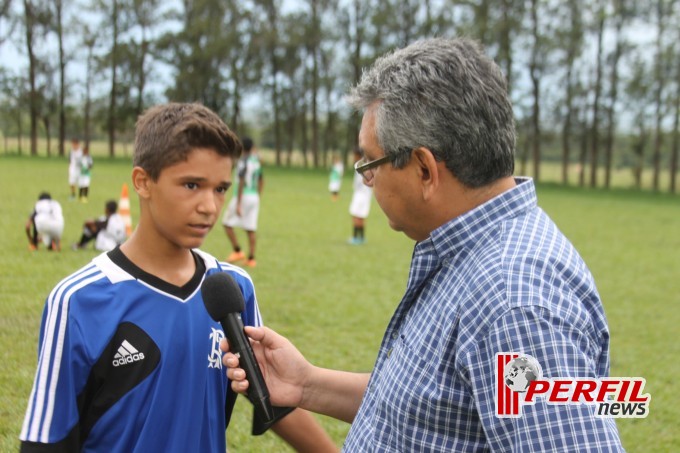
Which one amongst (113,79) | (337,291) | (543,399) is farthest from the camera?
(113,79)

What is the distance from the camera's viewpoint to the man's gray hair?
1.59 meters

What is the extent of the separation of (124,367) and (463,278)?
1.05 m

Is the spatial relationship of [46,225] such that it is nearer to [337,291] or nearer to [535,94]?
[337,291]

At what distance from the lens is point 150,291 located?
2090 millimetres

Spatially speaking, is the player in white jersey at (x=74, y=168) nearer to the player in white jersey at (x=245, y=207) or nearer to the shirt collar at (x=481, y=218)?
the player in white jersey at (x=245, y=207)

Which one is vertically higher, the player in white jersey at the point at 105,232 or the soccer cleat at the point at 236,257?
the player in white jersey at the point at 105,232

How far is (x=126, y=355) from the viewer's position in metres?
1.99

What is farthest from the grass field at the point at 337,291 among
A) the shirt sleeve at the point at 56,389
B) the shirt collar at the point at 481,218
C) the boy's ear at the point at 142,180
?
the shirt collar at the point at 481,218

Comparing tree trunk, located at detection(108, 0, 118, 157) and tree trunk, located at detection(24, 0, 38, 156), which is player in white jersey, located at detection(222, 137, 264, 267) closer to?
tree trunk, located at detection(24, 0, 38, 156)

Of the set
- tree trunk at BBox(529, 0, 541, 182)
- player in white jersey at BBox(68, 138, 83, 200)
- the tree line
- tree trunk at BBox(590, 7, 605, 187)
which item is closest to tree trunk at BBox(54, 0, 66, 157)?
the tree line

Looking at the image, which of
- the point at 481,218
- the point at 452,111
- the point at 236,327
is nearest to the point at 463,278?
the point at 481,218

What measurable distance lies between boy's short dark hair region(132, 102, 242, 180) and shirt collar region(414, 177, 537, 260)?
902 millimetres

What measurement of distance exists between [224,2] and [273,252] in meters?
42.9

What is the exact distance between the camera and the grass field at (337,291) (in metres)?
4.93
